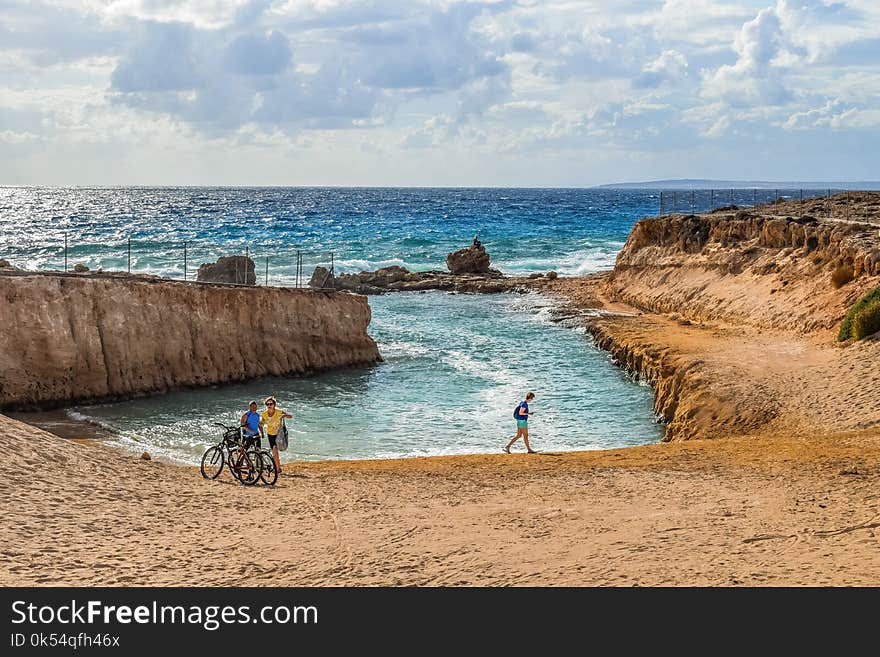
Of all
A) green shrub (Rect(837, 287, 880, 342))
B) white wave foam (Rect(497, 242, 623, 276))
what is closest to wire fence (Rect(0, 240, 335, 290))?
white wave foam (Rect(497, 242, 623, 276))

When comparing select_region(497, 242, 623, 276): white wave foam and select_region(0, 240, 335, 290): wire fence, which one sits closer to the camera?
select_region(0, 240, 335, 290): wire fence

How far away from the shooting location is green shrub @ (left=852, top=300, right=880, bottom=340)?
26.7 meters

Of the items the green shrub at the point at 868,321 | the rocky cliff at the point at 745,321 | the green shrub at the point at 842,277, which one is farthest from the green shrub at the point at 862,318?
the green shrub at the point at 842,277

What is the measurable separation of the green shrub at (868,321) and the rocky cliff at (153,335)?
16.6 meters

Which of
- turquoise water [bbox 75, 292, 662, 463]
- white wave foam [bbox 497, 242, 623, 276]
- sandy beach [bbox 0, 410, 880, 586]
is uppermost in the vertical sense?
white wave foam [bbox 497, 242, 623, 276]

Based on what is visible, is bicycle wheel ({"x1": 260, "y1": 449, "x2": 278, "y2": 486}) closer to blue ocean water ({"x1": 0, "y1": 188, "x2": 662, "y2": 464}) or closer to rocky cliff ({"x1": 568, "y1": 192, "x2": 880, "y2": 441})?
blue ocean water ({"x1": 0, "y1": 188, "x2": 662, "y2": 464})

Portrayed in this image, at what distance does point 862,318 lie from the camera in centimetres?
2694

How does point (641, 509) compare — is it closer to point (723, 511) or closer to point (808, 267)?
point (723, 511)

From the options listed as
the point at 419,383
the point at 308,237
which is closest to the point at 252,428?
the point at 419,383

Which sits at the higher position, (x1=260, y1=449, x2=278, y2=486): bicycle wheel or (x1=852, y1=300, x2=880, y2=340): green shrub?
(x1=852, y1=300, x2=880, y2=340): green shrub

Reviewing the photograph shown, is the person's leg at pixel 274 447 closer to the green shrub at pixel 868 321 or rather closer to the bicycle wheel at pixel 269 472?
the bicycle wheel at pixel 269 472

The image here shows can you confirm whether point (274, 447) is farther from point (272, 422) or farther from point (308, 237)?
point (308, 237)

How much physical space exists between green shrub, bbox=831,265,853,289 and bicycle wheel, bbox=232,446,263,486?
2453 cm
